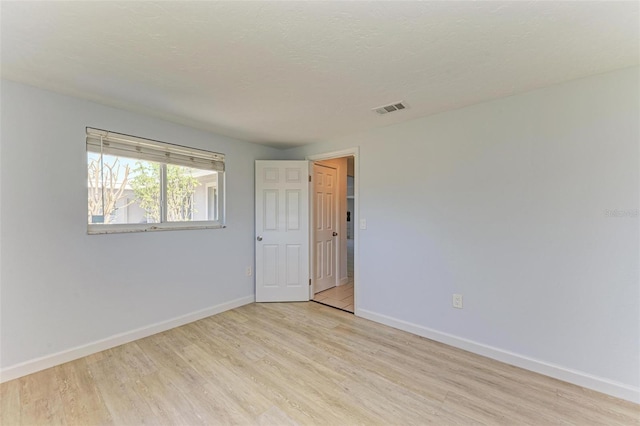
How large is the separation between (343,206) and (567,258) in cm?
296

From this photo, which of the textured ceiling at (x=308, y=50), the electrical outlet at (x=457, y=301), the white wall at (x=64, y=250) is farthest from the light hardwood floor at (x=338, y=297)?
the textured ceiling at (x=308, y=50)

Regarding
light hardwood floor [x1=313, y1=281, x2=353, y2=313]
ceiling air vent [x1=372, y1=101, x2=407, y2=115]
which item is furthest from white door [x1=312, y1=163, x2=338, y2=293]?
ceiling air vent [x1=372, y1=101, x2=407, y2=115]

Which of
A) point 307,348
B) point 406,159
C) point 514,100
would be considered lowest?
point 307,348

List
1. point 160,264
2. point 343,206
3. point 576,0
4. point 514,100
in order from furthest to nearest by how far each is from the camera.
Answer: point 343,206 < point 160,264 < point 514,100 < point 576,0

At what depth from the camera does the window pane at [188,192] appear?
2.85 m

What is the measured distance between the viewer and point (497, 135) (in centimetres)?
220

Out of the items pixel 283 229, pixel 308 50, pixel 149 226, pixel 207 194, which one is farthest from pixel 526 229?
pixel 149 226

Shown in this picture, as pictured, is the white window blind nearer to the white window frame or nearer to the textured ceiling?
the white window frame

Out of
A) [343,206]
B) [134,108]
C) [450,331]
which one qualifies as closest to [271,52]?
[134,108]

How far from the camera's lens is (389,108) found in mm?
2391

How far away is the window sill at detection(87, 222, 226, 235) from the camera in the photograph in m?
2.32

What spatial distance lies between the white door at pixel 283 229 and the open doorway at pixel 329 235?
0.17 meters

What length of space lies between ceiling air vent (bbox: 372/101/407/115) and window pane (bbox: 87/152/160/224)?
7.75ft

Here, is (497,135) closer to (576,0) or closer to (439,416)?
(576,0)
